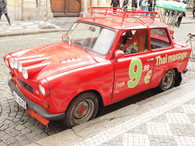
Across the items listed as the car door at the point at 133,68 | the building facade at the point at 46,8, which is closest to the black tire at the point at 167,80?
the car door at the point at 133,68

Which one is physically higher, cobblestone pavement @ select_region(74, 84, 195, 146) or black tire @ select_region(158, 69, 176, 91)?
black tire @ select_region(158, 69, 176, 91)

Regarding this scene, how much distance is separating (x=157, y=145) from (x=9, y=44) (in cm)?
742

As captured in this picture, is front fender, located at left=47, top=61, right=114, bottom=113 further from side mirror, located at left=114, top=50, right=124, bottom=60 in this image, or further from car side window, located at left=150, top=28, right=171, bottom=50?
car side window, located at left=150, top=28, right=171, bottom=50

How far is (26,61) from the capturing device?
360cm

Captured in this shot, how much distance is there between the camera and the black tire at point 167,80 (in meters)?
5.30

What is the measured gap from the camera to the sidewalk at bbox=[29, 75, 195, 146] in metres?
3.25

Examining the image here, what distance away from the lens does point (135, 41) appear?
4.48 meters

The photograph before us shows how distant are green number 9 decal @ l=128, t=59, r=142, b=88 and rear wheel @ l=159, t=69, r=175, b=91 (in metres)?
1.08

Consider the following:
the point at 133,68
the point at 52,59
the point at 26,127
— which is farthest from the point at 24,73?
the point at 133,68

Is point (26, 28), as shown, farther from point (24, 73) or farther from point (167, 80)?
point (24, 73)

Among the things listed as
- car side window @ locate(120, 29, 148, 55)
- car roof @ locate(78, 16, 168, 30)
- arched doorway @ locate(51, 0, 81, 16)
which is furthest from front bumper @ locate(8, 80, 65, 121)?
arched doorway @ locate(51, 0, 81, 16)

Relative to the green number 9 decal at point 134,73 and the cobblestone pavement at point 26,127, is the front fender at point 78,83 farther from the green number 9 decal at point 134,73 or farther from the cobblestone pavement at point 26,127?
the cobblestone pavement at point 26,127

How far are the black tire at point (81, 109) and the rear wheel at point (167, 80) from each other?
2.06 meters

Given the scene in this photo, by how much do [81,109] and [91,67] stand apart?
691 mm
